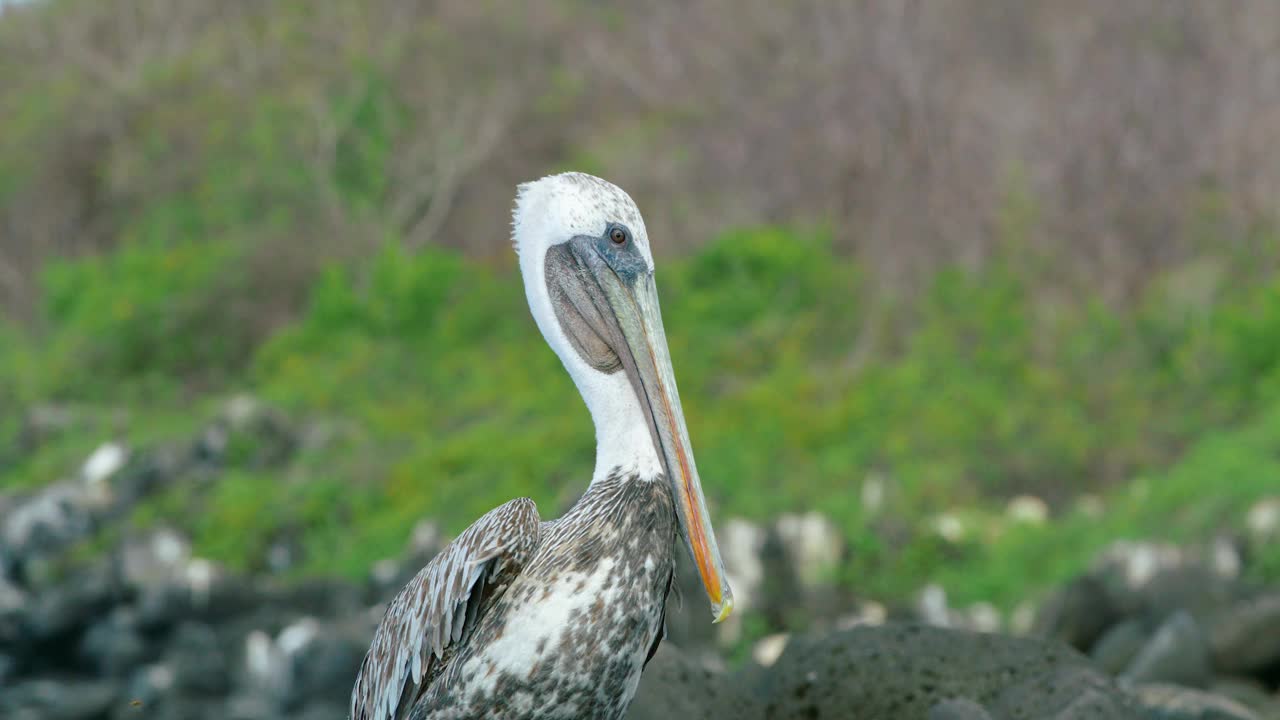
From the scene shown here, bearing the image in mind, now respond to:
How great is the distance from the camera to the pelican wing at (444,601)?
3.69 meters

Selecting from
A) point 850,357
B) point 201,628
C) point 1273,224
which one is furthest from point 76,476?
point 1273,224

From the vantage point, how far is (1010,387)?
1479 centimetres

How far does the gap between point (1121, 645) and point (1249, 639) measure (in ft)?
2.60

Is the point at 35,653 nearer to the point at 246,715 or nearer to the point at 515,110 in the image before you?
the point at 246,715

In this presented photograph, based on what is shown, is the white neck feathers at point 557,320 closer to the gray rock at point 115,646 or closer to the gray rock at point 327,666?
the gray rock at point 327,666

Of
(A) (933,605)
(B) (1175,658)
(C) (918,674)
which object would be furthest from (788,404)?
(C) (918,674)

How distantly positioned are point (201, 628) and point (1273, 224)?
1125 centimetres

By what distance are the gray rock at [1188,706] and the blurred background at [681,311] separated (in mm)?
4160

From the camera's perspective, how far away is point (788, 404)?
15.2m

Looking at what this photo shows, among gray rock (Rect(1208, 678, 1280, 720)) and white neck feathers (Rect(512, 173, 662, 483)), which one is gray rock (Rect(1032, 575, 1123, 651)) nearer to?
gray rock (Rect(1208, 678, 1280, 720))

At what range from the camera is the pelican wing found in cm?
369

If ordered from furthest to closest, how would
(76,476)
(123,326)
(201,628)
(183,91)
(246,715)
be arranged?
(183,91) → (123,326) → (76,476) → (201,628) → (246,715)

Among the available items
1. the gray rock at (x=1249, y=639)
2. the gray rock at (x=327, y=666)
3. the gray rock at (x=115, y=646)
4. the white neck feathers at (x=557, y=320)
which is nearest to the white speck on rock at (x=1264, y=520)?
the gray rock at (x=1249, y=639)

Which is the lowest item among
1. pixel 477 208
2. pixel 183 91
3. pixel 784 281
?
pixel 784 281
